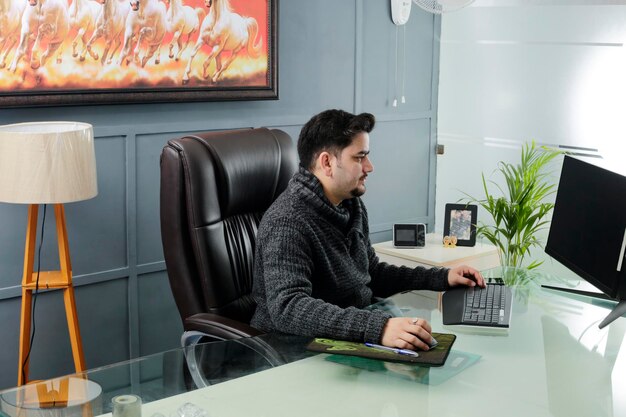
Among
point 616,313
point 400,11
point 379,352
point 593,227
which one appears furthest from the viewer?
point 400,11

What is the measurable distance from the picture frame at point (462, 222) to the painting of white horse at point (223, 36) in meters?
1.24

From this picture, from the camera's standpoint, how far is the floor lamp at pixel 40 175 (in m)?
2.59

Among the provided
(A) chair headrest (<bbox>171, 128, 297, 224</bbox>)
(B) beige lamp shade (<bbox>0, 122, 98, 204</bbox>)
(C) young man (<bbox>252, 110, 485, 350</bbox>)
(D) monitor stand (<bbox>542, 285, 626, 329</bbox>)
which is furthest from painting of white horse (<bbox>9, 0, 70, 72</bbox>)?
(D) monitor stand (<bbox>542, 285, 626, 329</bbox>)

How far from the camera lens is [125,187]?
330 cm

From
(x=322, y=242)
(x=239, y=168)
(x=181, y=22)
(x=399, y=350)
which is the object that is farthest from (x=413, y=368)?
(x=181, y=22)

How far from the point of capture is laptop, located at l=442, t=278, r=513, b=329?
2.13 meters

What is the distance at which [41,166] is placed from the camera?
2602 mm

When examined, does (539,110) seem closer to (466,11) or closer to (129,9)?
(466,11)

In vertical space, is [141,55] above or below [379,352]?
above

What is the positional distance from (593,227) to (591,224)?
0.01m

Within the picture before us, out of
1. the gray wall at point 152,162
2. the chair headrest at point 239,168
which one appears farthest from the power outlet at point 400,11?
the chair headrest at point 239,168

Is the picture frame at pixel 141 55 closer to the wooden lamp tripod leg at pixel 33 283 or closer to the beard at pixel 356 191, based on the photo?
the wooden lamp tripod leg at pixel 33 283

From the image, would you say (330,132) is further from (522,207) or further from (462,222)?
(462,222)

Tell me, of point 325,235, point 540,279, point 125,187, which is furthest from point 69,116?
point 540,279
